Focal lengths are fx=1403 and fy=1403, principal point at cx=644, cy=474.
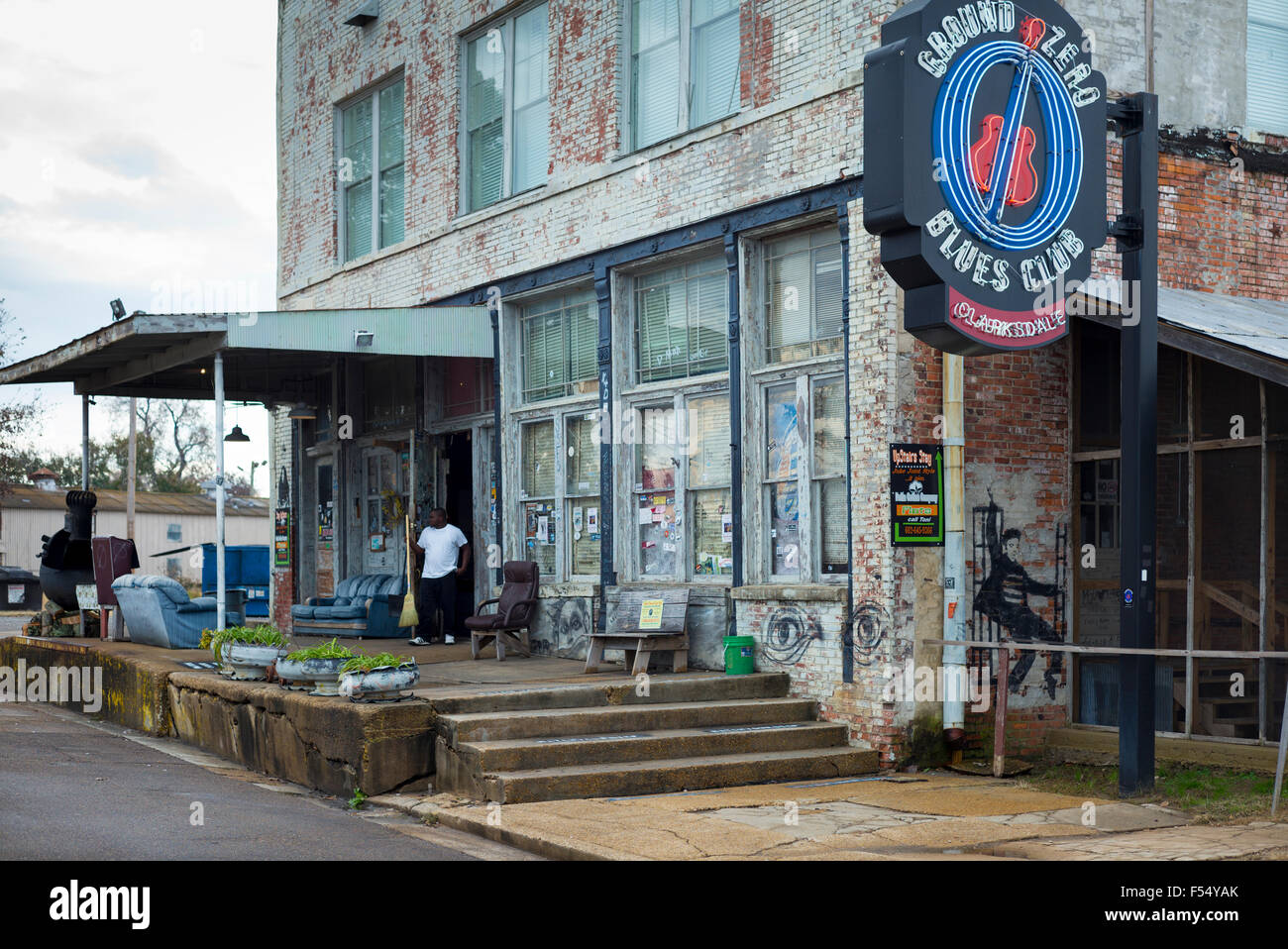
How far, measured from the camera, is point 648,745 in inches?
401

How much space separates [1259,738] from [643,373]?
20.6 ft

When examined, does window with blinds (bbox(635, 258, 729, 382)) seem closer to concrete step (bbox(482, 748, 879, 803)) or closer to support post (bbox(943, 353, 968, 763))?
support post (bbox(943, 353, 968, 763))

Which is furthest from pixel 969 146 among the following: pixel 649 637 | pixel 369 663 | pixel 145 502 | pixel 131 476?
pixel 145 502

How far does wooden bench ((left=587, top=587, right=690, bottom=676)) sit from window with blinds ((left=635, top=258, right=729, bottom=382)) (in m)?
2.07

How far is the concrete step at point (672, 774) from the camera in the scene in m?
9.29

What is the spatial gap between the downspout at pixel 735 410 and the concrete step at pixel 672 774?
187cm

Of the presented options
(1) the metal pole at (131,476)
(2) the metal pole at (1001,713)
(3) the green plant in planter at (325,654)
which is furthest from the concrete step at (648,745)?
(1) the metal pole at (131,476)

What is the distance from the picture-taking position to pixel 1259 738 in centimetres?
1001

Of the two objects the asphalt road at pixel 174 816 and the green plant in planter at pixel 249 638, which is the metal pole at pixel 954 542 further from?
the green plant in planter at pixel 249 638

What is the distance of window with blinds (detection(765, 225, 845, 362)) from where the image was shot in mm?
11500

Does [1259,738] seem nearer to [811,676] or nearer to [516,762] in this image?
[811,676]

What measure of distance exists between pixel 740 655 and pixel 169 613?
21.6ft

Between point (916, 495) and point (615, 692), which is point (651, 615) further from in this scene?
point (916, 495)
